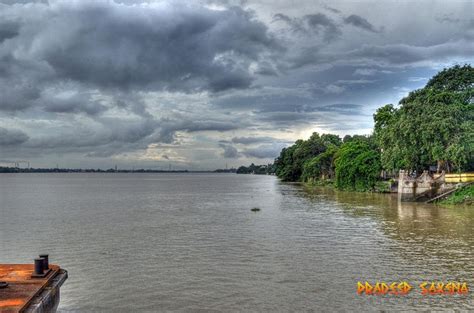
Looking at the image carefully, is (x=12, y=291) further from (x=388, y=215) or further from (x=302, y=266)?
(x=388, y=215)

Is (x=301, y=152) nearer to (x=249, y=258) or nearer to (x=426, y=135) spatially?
(x=426, y=135)

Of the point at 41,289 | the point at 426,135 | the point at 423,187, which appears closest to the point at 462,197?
the point at 423,187

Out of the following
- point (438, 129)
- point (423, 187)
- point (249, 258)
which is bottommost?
point (249, 258)

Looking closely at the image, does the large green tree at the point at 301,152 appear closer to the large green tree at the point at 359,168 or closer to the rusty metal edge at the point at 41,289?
the large green tree at the point at 359,168

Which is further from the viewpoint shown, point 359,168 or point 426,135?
point 359,168

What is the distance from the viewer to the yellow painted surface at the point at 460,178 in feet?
164

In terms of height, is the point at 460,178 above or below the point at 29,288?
above

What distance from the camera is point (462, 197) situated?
47.9 metres

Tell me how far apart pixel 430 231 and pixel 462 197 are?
21003mm

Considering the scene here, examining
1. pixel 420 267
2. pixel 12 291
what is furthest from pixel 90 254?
pixel 420 267

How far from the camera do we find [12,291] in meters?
11.4

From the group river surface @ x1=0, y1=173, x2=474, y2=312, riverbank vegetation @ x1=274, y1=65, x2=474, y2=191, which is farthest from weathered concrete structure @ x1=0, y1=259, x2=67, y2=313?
riverbank vegetation @ x1=274, y1=65, x2=474, y2=191

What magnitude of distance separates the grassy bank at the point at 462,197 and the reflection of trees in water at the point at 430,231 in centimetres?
203

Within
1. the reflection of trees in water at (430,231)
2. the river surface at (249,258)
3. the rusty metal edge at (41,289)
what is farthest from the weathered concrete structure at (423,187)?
the rusty metal edge at (41,289)
